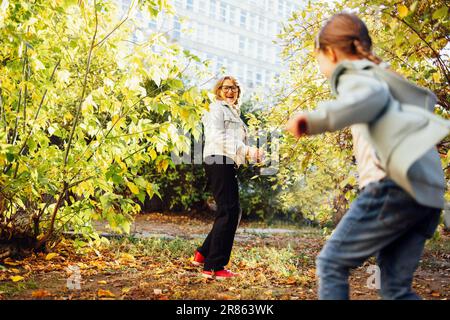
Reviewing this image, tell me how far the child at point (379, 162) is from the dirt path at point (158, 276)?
1638 millimetres

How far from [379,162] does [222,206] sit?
2.26 meters

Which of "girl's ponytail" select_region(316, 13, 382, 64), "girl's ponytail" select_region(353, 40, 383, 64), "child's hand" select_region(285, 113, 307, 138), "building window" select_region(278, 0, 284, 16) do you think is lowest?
"child's hand" select_region(285, 113, 307, 138)

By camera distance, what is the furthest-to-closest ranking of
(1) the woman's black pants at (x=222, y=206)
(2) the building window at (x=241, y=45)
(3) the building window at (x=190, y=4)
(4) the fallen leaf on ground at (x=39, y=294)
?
1. (2) the building window at (x=241, y=45)
2. (3) the building window at (x=190, y=4)
3. (1) the woman's black pants at (x=222, y=206)
4. (4) the fallen leaf on ground at (x=39, y=294)

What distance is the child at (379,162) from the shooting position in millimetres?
1809

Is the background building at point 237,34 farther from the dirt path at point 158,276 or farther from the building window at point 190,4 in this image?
the dirt path at point 158,276

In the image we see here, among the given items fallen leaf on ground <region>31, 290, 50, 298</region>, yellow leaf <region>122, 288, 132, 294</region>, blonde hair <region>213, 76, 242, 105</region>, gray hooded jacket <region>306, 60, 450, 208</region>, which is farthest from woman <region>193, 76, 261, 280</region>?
gray hooded jacket <region>306, 60, 450, 208</region>

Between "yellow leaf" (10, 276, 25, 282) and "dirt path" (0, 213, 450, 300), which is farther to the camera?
"yellow leaf" (10, 276, 25, 282)

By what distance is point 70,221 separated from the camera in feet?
15.8

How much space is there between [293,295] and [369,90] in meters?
2.31

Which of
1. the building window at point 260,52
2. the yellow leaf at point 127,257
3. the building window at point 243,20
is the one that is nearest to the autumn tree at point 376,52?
the yellow leaf at point 127,257

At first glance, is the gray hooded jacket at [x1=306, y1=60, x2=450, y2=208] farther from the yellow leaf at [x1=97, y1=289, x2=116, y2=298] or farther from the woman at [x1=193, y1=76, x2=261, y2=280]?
the yellow leaf at [x1=97, y1=289, x2=116, y2=298]

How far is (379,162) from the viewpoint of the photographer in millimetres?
1974

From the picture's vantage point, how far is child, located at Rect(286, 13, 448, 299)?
71.2 inches

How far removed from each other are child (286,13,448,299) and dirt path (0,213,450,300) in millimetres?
1638
